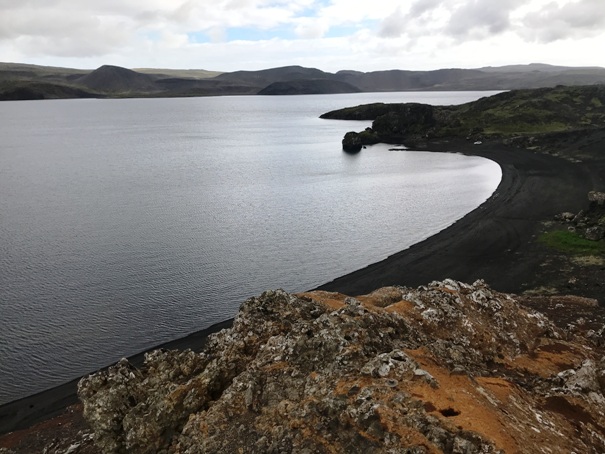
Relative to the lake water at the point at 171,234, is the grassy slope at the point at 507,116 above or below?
above

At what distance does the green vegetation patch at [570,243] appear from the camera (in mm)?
52688

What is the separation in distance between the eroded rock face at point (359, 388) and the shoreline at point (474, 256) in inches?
657

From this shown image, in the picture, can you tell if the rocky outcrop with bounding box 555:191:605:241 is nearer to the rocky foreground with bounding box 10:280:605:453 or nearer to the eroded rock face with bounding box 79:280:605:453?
the rocky foreground with bounding box 10:280:605:453

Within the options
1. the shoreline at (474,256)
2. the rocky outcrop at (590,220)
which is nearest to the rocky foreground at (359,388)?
the shoreline at (474,256)

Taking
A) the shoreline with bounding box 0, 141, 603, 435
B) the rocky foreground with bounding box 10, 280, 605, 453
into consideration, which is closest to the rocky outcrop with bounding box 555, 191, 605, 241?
the shoreline with bounding box 0, 141, 603, 435

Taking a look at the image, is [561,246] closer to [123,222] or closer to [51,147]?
[123,222]

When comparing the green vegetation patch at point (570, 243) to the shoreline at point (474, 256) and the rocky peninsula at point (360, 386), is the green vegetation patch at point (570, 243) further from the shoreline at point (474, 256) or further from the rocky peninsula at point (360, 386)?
the rocky peninsula at point (360, 386)

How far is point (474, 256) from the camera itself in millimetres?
56188

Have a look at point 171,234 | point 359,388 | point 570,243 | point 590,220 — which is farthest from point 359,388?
point 590,220

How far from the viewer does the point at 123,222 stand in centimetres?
7212

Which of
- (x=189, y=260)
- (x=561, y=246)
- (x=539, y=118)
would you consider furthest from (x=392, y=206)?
(x=539, y=118)

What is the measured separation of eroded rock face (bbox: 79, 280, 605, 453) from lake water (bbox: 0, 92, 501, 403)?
70.0 ft

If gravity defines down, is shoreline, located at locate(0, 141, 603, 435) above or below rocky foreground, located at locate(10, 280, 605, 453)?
below

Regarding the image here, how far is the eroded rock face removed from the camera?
15.1 metres
